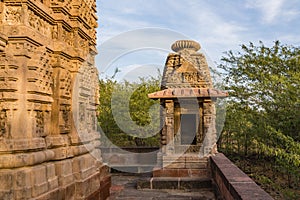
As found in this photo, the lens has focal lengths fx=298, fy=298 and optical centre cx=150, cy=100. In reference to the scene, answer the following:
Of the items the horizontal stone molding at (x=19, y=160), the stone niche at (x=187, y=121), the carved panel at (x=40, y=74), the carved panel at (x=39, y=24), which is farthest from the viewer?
the stone niche at (x=187, y=121)

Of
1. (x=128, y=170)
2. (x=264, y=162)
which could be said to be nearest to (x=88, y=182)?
(x=128, y=170)

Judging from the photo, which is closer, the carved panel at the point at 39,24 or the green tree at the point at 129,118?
the carved panel at the point at 39,24


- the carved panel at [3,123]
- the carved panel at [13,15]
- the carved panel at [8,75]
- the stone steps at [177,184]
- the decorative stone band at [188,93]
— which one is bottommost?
the stone steps at [177,184]

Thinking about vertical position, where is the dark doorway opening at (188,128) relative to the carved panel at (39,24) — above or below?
below

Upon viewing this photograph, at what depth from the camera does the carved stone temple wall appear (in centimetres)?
314

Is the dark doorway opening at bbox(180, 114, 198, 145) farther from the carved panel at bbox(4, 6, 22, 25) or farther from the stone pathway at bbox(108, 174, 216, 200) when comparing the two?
the carved panel at bbox(4, 6, 22, 25)

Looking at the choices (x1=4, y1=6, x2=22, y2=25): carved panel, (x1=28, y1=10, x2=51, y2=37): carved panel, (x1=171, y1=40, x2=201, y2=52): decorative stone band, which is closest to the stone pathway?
(x1=28, y1=10, x2=51, y2=37): carved panel

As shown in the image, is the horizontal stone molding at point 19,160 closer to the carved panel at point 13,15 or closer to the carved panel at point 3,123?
the carved panel at point 3,123

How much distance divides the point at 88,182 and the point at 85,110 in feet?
3.87

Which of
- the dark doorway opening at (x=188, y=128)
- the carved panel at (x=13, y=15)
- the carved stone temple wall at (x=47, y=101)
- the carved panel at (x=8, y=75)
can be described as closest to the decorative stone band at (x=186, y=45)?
the dark doorway opening at (x=188, y=128)

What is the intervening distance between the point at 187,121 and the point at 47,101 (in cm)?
675

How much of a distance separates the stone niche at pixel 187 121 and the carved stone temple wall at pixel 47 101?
4.01 metres

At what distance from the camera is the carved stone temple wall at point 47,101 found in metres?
3.14

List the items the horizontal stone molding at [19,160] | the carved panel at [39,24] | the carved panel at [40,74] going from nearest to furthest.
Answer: the horizontal stone molding at [19,160]
the carved panel at [40,74]
the carved panel at [39,24]
